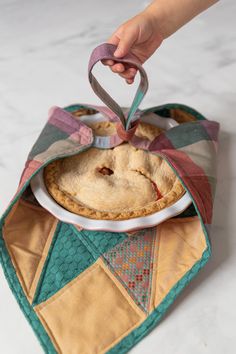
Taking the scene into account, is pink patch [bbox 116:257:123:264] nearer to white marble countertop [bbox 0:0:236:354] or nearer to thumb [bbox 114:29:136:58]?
white marble countertop [bbox 0:0:236:354]

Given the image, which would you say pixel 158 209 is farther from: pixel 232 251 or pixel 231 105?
pixel 231 105

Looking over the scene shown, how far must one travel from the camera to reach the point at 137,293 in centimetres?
65

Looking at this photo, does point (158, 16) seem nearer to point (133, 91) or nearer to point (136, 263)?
point (133, 91)

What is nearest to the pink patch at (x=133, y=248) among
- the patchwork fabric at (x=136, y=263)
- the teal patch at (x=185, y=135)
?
the patchwork fabric at (x=136, y=263)

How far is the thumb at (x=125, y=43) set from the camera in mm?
680

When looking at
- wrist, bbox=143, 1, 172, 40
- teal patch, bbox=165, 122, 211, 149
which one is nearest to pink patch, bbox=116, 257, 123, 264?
teal patch, bbox=165, 122, 211, 149

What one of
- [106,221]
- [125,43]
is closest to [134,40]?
[125,43]

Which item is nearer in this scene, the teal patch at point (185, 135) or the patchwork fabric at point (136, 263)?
the patchwork fabric at point (136, 263)

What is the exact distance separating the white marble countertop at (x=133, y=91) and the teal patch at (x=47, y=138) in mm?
70

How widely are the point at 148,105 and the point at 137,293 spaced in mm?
422

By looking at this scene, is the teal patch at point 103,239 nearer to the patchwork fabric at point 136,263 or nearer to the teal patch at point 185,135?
the patchwork fabric at point 136,263

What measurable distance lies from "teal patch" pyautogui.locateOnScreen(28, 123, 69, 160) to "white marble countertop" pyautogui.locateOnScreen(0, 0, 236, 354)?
0.07 metres

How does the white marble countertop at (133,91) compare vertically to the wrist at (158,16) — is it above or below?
below

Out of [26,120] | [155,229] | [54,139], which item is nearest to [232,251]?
[155,229]
